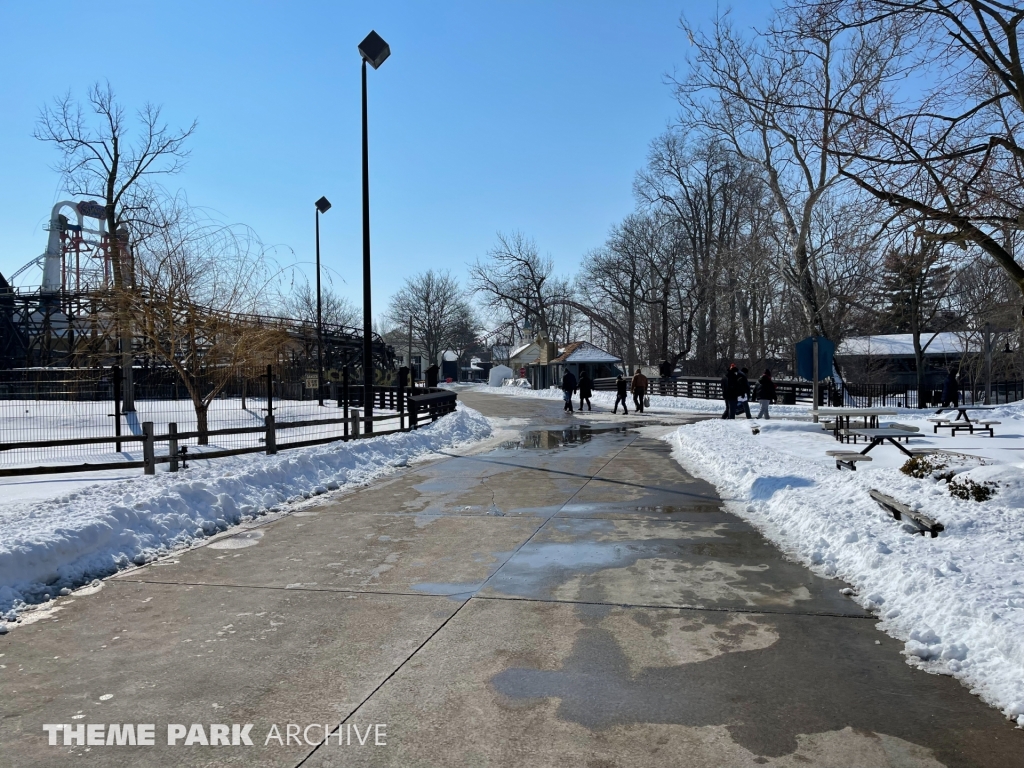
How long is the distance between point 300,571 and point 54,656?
2.33 metres

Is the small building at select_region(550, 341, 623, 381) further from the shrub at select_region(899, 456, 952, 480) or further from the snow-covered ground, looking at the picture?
the shrub at select_region(899, 456, 952, 480)

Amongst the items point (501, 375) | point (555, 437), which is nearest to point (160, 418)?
point (555, 437)

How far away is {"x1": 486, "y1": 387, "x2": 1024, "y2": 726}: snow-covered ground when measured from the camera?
181 inches

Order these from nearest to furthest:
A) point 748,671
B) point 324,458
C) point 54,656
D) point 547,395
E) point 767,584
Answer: point 748,671, point 54,656, point 767,584, point 324,458, point 547,395

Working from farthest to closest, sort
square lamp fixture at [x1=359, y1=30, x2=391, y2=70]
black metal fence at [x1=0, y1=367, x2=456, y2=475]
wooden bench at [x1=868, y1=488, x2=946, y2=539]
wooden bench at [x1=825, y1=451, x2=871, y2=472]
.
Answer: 1. square lamp fixture at [x1=359, y1=30, x2=391, y2=70]
2. black metal fence at [x1=0, y1=367, x2=456, y2=475]
3. wooden bench at [x1=825, y1=451, x2=871, y2=472]
4. wooden bench at [x1=868, y1=488, x2=946, y2=539]

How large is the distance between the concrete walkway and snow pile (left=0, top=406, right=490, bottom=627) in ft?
1.55

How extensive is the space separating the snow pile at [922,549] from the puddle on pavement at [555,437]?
6.13 m

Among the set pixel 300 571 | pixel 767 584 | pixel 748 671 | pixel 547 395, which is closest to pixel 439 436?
pixel 300 571

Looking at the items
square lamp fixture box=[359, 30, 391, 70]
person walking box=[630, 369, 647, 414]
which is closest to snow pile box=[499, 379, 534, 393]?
person walking box=[630, 369, 647, 414]

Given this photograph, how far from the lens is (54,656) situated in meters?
4.95

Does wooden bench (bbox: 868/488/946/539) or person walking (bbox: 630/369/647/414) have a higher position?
person walking (bbox: 630/369/647/414)

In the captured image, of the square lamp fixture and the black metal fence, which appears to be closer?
the black metal fence

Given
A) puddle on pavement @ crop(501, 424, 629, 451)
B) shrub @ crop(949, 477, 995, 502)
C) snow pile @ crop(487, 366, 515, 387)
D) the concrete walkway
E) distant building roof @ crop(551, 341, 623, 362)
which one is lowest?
the concrete walkway

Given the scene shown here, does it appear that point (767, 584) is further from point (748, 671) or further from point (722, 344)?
point (722, 344)
